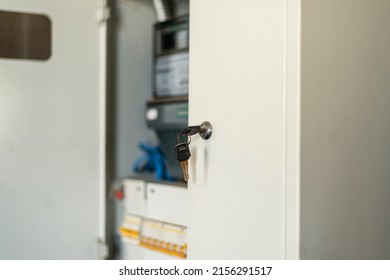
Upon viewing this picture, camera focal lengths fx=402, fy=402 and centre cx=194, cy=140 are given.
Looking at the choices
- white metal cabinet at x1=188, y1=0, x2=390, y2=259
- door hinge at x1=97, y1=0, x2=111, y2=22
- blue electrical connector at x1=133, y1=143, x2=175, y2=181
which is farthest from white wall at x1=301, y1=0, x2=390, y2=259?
door hinge at x1=97, y1=0, x2=111, y2=22

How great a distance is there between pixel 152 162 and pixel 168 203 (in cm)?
24

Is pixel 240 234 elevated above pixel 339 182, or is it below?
below

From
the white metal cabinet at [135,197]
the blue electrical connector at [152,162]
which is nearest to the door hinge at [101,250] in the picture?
the white metal cabinet at [135,197]

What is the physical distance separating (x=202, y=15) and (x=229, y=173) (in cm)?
37

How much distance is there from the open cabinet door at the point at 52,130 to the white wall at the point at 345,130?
809 mm

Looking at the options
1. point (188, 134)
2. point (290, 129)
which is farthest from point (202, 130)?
point (290, 129)

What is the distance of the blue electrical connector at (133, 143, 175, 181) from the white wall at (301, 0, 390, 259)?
25.8 inches

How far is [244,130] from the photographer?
0.83 m

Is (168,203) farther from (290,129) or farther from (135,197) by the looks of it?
(290,129)
